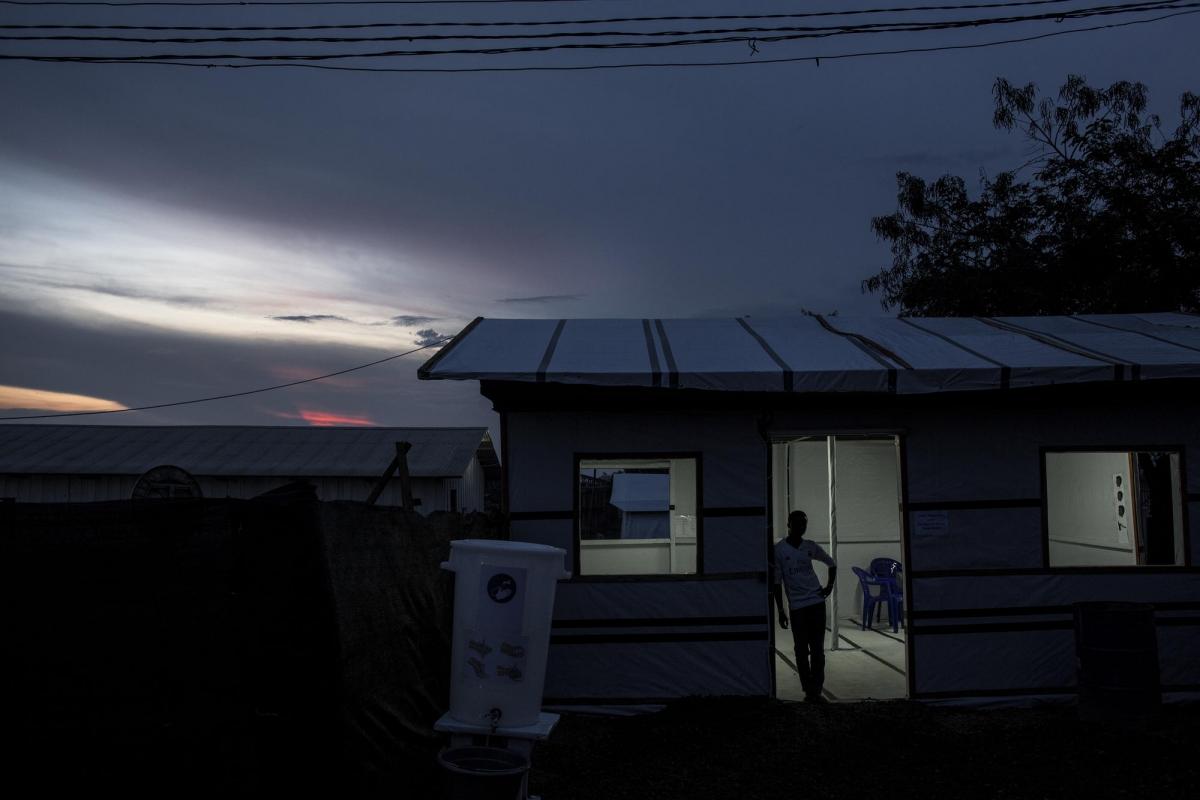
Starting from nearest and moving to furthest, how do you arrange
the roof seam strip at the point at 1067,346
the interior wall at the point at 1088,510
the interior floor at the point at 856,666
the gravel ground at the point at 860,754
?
the gravel ground at the point at 860,754
the roof seam strip at the point at 1067,346
the interior floor at the point at 856,666
the interior wall at the point at 1088,510

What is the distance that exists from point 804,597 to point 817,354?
2.23 metres

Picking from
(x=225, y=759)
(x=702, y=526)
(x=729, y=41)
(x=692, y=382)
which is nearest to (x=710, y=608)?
(x=702, y=526)

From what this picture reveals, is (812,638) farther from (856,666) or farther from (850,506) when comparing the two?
(850,506)

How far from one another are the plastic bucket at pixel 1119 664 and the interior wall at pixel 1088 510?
15.8 feet

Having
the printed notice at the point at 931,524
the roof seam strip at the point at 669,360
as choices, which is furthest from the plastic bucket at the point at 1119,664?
the roof seam strip at the point at 669,360

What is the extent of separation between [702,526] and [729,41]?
5415 millimetres

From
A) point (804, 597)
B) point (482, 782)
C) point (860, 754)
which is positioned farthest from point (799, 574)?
point (482, 782)

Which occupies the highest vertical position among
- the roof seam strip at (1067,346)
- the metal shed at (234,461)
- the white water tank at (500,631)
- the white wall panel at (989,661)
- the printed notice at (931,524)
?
the roof seam strip at (1067,346)

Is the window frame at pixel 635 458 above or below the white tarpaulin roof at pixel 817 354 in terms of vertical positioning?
below

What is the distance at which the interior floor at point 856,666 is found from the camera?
8.73m

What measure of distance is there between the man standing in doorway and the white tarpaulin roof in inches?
55.8

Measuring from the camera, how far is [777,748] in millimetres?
6887

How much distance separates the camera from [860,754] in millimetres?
6703

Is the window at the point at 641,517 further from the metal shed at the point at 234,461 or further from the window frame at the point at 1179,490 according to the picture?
the metal shed at the point at 234,461
